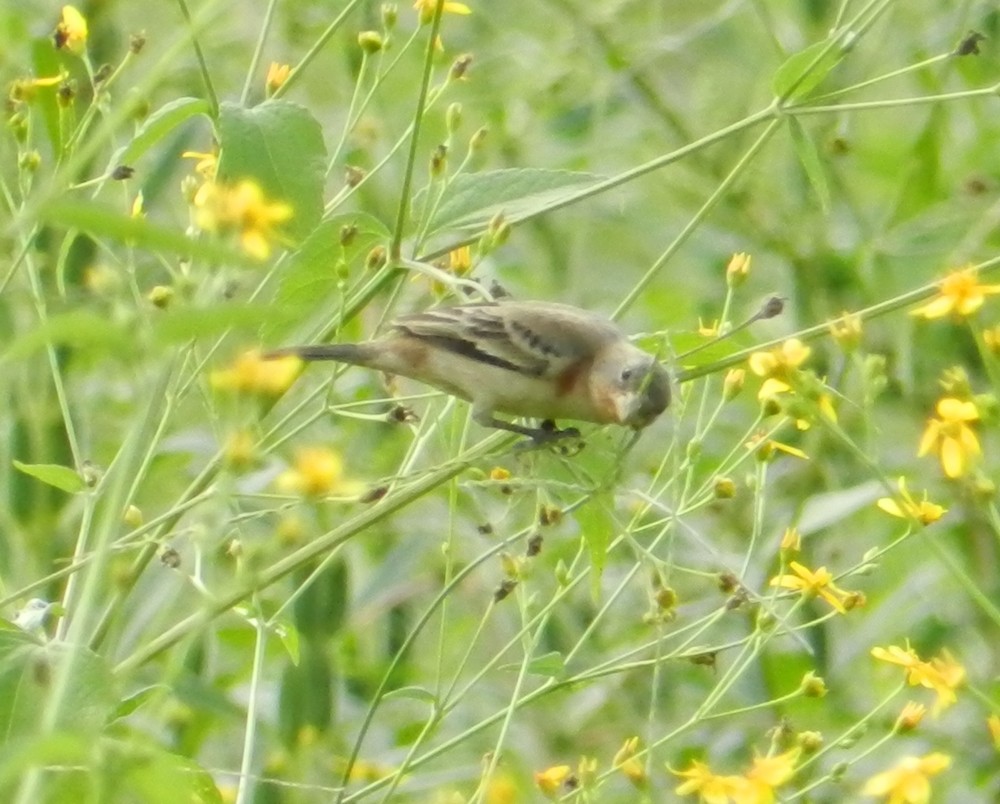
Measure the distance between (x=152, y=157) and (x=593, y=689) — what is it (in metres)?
1.54

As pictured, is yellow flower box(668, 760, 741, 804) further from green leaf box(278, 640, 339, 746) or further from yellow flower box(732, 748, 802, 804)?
green leaf box(278, 640, 339, 746)

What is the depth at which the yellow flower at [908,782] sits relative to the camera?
196 centimetres

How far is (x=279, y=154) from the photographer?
2256 mm

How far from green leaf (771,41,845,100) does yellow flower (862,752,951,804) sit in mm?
903

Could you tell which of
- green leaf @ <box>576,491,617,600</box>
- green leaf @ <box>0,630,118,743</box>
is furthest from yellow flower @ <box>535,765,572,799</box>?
green leaf @ <box>0,630,118,743</box>

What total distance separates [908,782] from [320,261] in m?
0.97

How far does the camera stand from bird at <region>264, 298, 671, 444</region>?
9.30 ft

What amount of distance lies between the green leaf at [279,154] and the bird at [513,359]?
0.44 m

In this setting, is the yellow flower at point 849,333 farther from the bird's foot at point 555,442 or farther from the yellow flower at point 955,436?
the bird's foot at point 555,442

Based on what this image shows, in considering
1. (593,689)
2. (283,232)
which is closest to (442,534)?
(593,689)

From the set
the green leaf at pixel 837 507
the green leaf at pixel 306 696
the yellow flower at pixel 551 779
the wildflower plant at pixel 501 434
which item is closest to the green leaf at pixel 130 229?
the wildflower plant at pixel 501 434

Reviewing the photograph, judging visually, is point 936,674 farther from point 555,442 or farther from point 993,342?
point 555,442

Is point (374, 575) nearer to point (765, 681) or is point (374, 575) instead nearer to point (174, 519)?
point (765, 681)

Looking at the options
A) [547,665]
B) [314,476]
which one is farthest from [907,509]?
[314,476]
